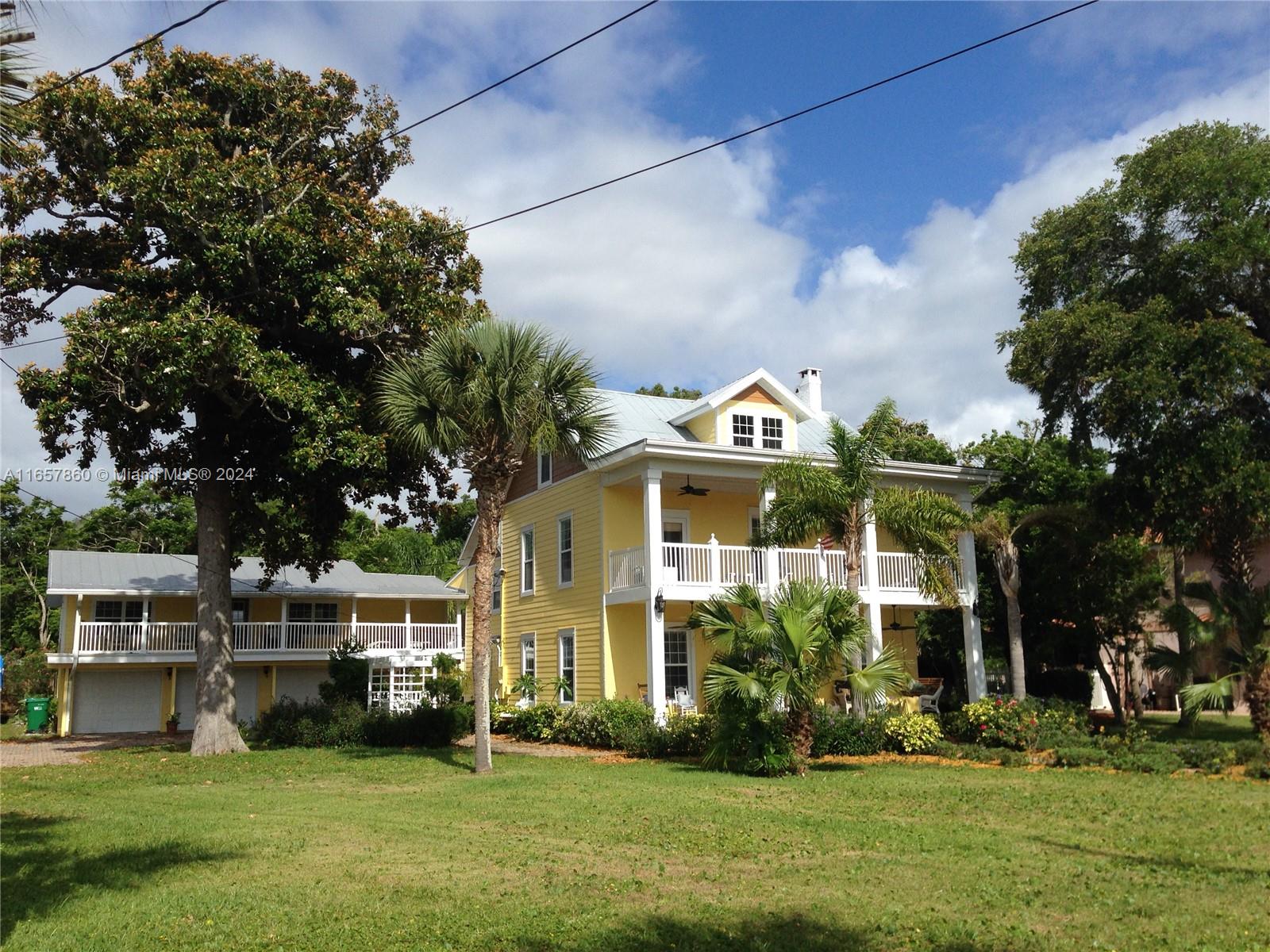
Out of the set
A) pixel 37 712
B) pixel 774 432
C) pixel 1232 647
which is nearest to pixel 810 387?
pixel 774 432

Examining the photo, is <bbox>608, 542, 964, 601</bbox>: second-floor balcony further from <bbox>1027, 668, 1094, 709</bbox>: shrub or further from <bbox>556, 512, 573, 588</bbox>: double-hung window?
<bbox>1027, 668, 1094, 709</bbox>: shrub

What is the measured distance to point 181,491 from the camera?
23188mm

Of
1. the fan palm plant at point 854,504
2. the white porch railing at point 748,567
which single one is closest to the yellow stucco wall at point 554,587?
the white porch railing at point 748,567

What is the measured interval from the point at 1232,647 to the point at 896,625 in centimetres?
1048

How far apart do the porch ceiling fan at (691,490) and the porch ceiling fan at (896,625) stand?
6.54 meters

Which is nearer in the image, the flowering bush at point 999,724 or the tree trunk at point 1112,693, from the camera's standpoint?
the flowering bush at point 999,724

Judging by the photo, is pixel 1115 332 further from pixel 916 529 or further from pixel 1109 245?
pixel 916 529

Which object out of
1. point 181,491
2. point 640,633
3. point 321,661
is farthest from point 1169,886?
point 321,661

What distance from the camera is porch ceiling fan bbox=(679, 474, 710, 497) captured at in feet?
82.5

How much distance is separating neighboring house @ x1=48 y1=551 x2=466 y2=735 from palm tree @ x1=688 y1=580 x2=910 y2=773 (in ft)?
54.8

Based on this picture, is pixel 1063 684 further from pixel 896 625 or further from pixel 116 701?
pixel 116 701

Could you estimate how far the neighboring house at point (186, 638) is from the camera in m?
30.9

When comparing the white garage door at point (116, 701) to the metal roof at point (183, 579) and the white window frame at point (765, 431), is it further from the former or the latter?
the white window frame at point (765, 431)

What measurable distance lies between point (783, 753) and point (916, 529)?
6.54 metres
